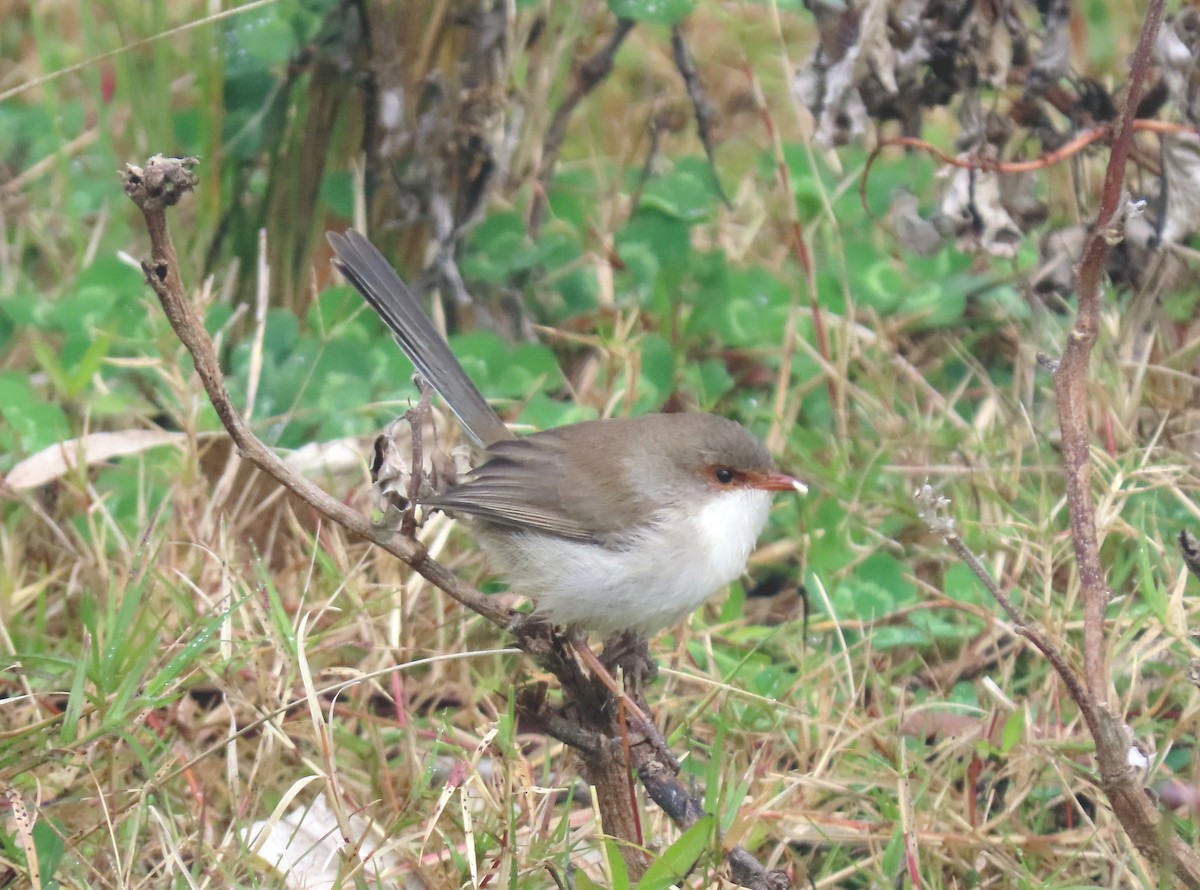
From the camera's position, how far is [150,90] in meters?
5.57

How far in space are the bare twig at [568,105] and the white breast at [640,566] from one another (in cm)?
198

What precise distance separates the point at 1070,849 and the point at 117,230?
4.27m

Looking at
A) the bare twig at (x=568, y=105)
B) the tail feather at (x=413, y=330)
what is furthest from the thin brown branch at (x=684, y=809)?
the bare twig at (x=568, y=105)

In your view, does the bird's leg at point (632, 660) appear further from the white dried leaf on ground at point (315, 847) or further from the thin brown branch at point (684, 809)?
the white dried leaf on ground at point (315, 847)

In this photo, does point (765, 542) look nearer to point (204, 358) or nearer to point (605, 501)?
point (605, 501)

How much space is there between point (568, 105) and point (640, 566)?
7.85 ft

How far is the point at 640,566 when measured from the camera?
3.54 metres

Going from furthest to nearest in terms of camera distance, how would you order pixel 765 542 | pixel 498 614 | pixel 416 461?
pixel 765 542
pixel 498 614
pixel 416 461

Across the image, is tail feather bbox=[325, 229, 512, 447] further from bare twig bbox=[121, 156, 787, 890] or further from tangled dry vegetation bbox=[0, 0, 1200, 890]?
bare twig bbox=[121, 156, 787, 890]

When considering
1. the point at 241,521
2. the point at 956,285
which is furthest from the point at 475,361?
the point at 956,285

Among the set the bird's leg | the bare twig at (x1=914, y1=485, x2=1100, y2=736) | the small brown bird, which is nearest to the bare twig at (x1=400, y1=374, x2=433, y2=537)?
the small brown bird

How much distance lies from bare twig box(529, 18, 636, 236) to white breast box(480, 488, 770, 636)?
1.98 m

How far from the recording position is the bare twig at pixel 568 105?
5.23m

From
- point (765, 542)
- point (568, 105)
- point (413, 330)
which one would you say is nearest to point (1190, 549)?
point (765, 542)
